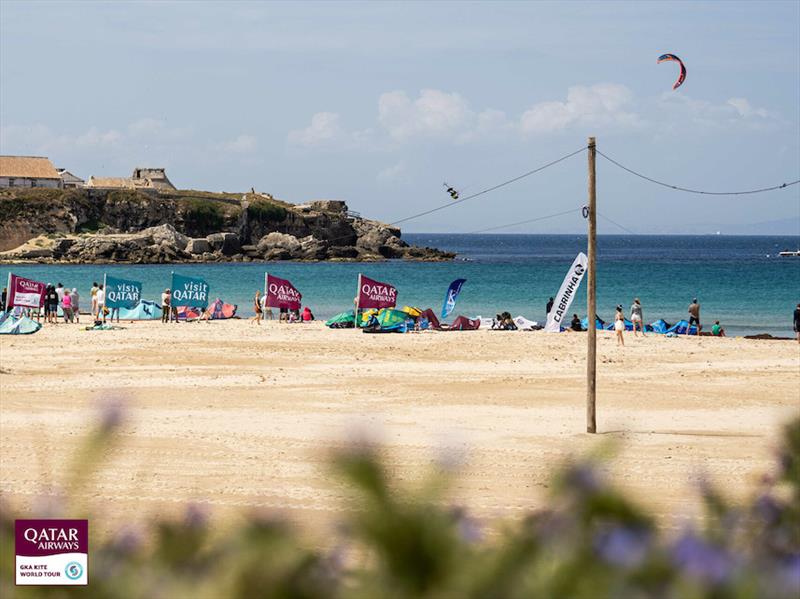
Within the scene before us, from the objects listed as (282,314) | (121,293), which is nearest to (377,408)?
(121,293)

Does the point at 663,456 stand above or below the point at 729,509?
below

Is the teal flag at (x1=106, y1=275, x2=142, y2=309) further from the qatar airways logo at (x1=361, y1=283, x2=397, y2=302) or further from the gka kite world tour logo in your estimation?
the gka kite world tour logo

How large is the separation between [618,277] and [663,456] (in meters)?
80.5

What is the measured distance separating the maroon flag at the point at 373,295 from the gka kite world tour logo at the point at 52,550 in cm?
3348

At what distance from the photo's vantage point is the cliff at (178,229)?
110 meters

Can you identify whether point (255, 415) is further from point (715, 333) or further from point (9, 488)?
point (715, 333)

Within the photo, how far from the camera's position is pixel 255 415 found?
1808cm

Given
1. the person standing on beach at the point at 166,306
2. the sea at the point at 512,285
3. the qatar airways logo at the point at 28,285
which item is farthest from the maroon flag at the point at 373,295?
the sea at the point at 512,285

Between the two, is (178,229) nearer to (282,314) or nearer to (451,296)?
(282,314)

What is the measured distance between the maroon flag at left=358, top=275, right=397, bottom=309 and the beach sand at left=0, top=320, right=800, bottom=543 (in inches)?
50.3

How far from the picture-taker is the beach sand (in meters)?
11.7

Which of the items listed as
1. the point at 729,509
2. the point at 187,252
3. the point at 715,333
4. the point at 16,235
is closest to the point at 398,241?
the point at 187,252

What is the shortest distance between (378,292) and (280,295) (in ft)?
15.0

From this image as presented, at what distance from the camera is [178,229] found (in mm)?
125000
